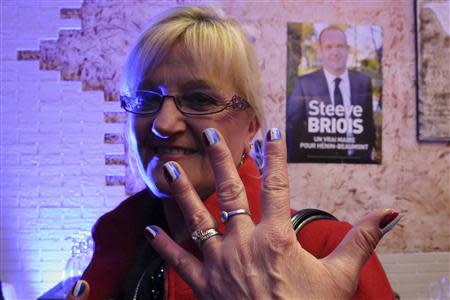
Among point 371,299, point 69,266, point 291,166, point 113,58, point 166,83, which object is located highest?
point 113,58

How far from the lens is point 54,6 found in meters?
2.93

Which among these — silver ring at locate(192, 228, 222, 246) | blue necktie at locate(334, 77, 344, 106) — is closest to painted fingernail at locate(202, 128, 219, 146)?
silver ring at locate(192, 228, 222, 246)

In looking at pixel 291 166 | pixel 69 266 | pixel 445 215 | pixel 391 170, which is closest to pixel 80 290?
pixel 69 266

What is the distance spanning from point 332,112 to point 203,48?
2.34 metres

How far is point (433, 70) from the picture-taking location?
306cm

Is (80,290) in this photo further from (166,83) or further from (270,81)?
(270,81)

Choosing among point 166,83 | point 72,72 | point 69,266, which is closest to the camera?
point 166,83

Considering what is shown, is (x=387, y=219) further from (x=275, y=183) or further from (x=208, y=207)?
(x=208, y=207)

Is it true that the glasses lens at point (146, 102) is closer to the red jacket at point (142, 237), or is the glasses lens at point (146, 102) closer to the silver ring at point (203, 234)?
the red jacket at point (142, 237)

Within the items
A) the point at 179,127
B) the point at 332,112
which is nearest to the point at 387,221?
the point at 179,127

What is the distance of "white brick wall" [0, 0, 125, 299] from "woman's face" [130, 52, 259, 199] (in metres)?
2.14

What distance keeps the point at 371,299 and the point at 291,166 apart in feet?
7.80

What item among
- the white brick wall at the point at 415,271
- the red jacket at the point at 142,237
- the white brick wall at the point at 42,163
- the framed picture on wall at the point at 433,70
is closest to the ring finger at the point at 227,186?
the red jacket at the point at 142,237

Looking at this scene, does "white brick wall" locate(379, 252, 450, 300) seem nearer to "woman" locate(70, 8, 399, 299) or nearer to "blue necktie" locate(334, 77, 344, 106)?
"blue necktie" locate(334, 77, 344, 106)
